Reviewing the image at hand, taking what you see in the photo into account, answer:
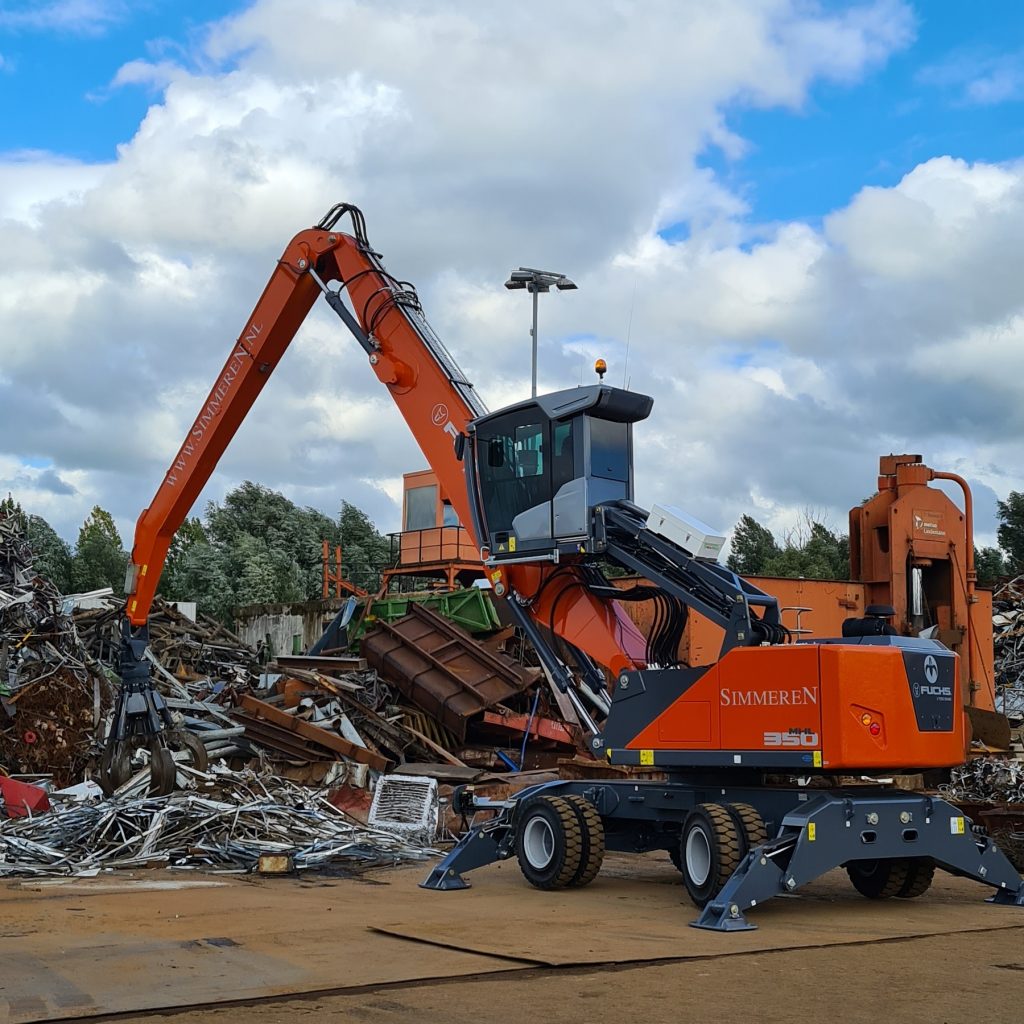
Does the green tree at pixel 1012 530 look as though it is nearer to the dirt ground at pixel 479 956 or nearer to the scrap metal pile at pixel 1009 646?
the scrap metal pile at pixel 1009 646

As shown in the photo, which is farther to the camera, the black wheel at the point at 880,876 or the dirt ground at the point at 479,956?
the black wheel at the point at 880,876

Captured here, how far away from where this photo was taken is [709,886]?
1072cm

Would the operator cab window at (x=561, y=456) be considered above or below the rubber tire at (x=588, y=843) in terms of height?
above

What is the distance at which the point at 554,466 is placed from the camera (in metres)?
12.3

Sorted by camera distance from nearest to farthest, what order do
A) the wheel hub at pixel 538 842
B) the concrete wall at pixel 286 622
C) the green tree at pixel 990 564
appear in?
the wheel hub at pixel 538 842, the concrete wall at pixel 286 622, the green tree at pixel 990 564

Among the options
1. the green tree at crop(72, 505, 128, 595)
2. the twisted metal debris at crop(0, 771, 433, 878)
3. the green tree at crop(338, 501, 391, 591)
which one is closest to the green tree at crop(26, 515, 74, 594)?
the green tree at crop(72, 505, 128, 595)

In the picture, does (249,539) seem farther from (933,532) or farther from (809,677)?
(809,677)

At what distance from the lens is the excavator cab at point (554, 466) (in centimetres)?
1196

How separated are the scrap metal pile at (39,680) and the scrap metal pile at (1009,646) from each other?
18.9 m

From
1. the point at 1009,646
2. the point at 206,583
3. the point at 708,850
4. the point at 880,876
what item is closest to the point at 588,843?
the point at 708,850

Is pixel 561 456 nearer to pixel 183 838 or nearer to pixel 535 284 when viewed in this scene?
pixel 183 838

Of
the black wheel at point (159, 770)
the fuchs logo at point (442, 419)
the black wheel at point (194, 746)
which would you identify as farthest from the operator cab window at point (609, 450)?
the black wheel at point (194, 746)

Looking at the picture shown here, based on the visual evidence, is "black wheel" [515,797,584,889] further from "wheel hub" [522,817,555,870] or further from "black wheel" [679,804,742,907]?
"black wheel" [679,804,742,907]

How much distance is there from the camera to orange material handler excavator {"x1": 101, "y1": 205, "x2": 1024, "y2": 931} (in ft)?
35.0
